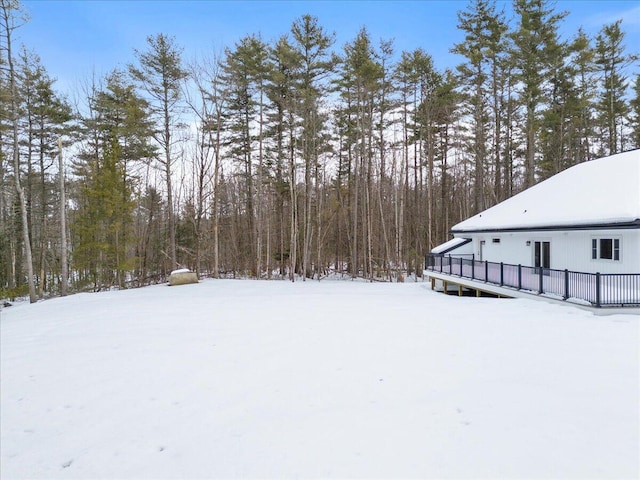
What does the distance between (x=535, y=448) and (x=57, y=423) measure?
18.7 feet

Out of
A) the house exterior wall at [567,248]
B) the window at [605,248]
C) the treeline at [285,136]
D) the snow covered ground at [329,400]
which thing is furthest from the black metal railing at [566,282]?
the treeline at [285,136]

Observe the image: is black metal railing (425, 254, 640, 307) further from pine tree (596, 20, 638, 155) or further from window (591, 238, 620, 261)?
pine tree (596, 20, 638, 155)

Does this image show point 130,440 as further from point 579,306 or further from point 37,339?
point 579,306

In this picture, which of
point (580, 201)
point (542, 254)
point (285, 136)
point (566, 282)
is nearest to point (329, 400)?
point (566, 282)

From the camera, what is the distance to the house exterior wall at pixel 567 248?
10.8m

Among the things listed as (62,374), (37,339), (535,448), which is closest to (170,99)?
(37,339)

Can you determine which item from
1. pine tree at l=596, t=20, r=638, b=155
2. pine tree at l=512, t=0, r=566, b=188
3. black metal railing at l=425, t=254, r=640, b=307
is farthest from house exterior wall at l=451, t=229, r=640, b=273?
pine tree at l=596, t=20, r=638, b=155

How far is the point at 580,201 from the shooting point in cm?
1329

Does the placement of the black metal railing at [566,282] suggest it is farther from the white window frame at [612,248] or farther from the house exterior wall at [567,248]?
the white window frame at [612,248]

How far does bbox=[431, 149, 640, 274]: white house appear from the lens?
10891 millimetres

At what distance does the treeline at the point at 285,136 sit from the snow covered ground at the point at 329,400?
1392 cm

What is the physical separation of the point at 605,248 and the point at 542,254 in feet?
8.27

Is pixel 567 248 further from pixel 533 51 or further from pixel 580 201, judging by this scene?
pixel 533 51

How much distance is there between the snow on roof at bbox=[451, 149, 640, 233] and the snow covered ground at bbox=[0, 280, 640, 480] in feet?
14.1
